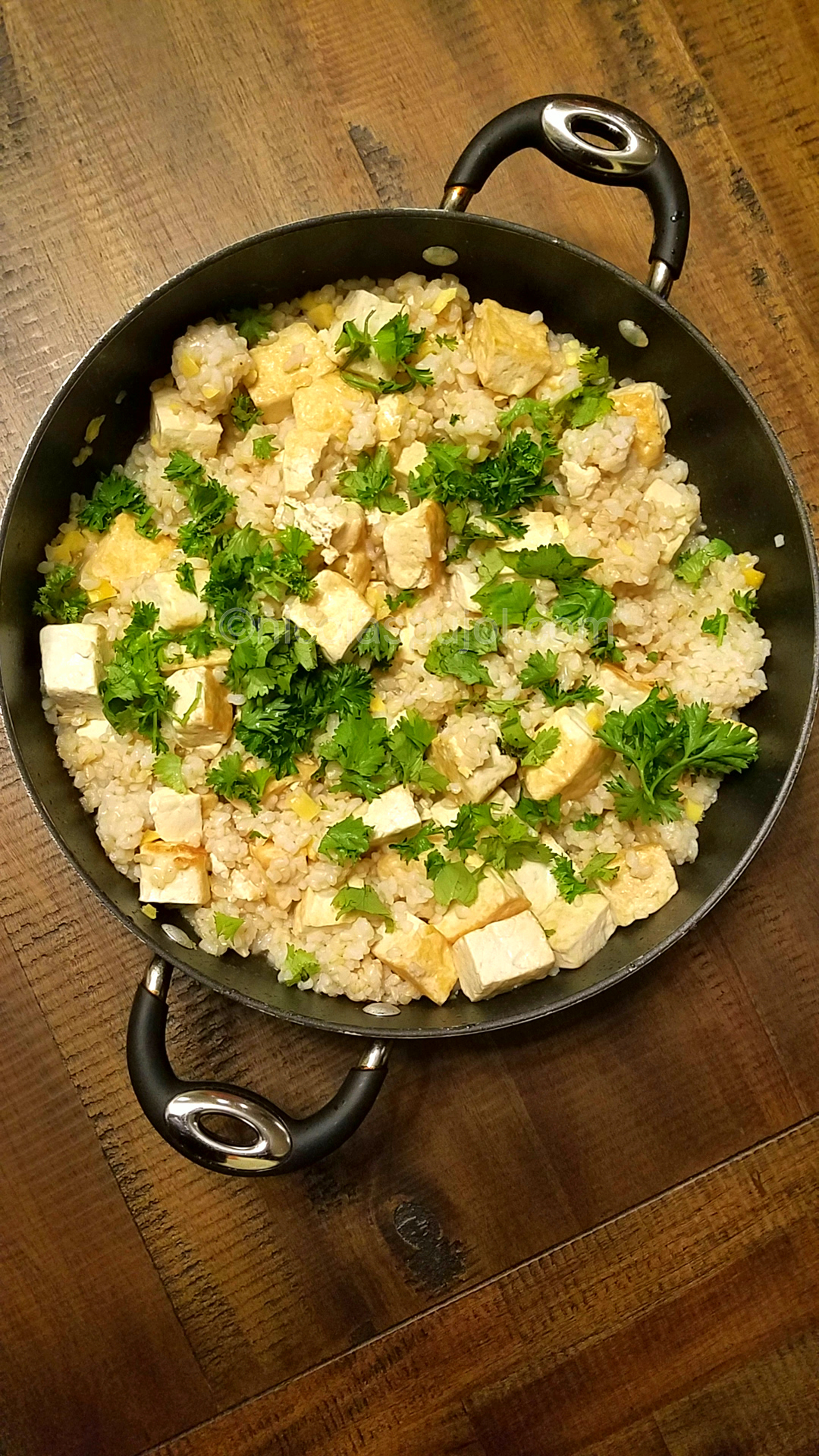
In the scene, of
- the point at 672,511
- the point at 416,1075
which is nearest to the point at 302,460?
the point at 672,511

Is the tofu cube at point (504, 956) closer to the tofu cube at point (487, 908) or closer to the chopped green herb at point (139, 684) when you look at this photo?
the tofu cube at point (487, 908)

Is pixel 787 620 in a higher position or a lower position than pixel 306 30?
lower

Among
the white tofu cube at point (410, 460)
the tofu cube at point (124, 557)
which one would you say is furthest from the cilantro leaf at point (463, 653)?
the tofu cube at point (124, 557)

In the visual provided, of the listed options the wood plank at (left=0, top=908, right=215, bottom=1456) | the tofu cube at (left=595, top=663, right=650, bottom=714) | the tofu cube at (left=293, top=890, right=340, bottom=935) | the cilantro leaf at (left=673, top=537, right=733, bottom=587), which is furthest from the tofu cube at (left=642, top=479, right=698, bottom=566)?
the wood plank at (left=0, top=908, right=215, bottom=1456)

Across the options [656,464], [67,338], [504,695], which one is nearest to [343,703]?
[504,695]

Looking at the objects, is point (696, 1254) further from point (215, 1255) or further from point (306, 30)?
point (306, 30)
